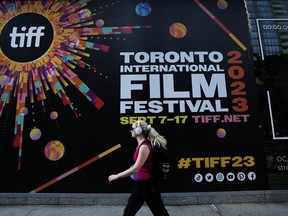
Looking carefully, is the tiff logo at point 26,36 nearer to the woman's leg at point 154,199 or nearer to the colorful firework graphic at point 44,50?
the colorful firework graphic at point 44,50

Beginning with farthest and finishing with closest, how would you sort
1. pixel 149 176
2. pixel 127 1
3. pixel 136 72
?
pixel 127 1 < pixel 136 72 < pixel 149 176

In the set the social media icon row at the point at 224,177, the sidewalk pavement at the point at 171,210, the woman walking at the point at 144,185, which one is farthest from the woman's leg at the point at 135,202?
the social media icon row at the point at 224,177

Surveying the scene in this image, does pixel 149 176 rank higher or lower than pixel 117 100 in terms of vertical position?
lower

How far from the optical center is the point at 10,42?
6.49 m

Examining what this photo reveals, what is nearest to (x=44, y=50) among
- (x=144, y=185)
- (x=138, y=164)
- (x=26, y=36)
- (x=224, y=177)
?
(x=26, y=36)

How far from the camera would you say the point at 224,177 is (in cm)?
575

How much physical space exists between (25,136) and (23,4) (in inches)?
131

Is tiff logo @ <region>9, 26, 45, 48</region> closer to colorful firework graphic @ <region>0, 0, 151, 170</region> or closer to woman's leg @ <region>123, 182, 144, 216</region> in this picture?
colorful firework graphic @ <region>0, 0, 151, 170</region>

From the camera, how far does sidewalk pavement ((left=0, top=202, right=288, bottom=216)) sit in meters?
5.09

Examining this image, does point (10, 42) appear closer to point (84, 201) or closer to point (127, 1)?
point (127, 1)

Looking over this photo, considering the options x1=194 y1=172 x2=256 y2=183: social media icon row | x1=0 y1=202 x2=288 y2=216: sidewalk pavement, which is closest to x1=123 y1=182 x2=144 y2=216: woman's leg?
x1=0 y1=202 x2=288 y2=216: sidewalk pavement

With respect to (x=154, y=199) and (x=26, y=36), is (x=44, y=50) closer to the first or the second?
(x=26, y=36)

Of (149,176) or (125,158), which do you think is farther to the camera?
(125,158)

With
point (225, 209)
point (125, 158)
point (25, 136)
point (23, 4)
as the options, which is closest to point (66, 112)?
point (25, 136)
